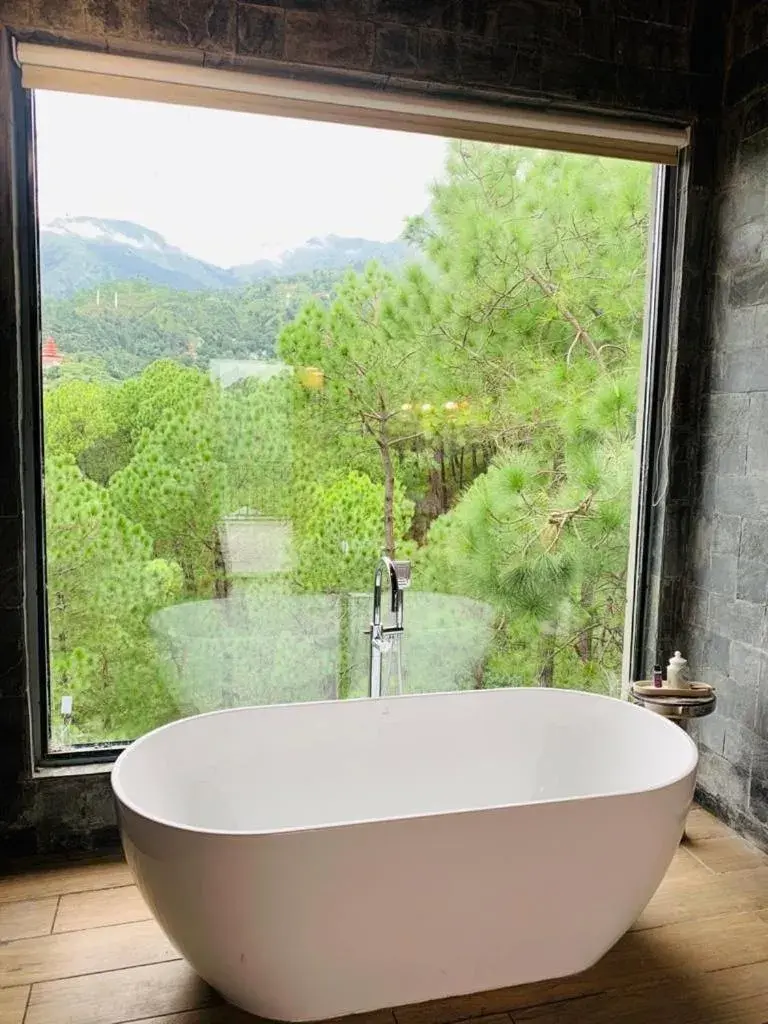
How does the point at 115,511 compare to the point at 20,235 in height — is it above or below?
below

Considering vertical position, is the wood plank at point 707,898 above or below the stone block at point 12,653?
below

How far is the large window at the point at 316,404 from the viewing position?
246 centimetres

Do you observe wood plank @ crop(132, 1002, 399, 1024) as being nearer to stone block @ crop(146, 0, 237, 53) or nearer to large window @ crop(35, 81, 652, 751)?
large window @ crop(35, 81, 652, 751)

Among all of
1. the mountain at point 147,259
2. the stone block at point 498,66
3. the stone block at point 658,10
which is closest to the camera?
the mountain at point 147,259

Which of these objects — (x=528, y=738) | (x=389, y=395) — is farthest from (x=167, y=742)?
(x=389, y=395)

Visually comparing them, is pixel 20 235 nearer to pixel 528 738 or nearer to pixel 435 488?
pixel 435 488

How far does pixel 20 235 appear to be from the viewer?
231cm

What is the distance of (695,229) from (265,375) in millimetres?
1617

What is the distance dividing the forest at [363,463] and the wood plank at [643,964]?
3.32 feet

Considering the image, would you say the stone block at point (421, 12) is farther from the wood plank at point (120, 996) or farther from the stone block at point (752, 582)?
the wood plank at point (120, 996)

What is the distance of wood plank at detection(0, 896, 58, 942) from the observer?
81.4 inches

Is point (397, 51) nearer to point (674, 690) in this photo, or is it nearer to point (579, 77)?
point (579, 77)

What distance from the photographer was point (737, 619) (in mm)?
2658

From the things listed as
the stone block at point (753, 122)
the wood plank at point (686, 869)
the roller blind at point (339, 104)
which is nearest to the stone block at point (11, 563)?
the roller blind at point (339, 104)
